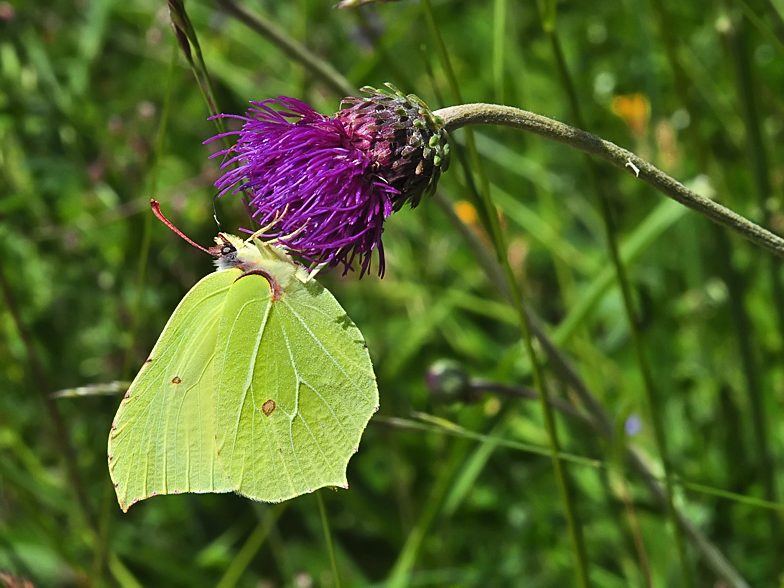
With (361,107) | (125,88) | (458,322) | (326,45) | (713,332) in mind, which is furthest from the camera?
(125,88)

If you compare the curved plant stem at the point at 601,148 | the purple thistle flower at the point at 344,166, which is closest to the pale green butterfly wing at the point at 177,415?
the purple thistle flower at the point at 344,166

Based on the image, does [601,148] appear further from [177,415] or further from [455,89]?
[177,415]

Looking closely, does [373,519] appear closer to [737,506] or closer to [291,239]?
[737,506]

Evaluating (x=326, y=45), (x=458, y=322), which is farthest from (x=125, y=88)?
(x=458, y=322)

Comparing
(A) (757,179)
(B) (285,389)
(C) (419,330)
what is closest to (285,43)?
(B) (285,389)

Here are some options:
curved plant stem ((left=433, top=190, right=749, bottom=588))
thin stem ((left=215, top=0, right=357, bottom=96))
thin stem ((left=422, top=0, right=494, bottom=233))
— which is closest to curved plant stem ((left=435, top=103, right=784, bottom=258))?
thin stem ((left=422, top=0, right=494, bottom=233))

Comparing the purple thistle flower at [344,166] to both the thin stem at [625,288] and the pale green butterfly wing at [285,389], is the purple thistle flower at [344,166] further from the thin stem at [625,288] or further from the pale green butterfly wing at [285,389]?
the thin stem at [625,288]

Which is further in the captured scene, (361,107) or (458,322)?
(458,322)
